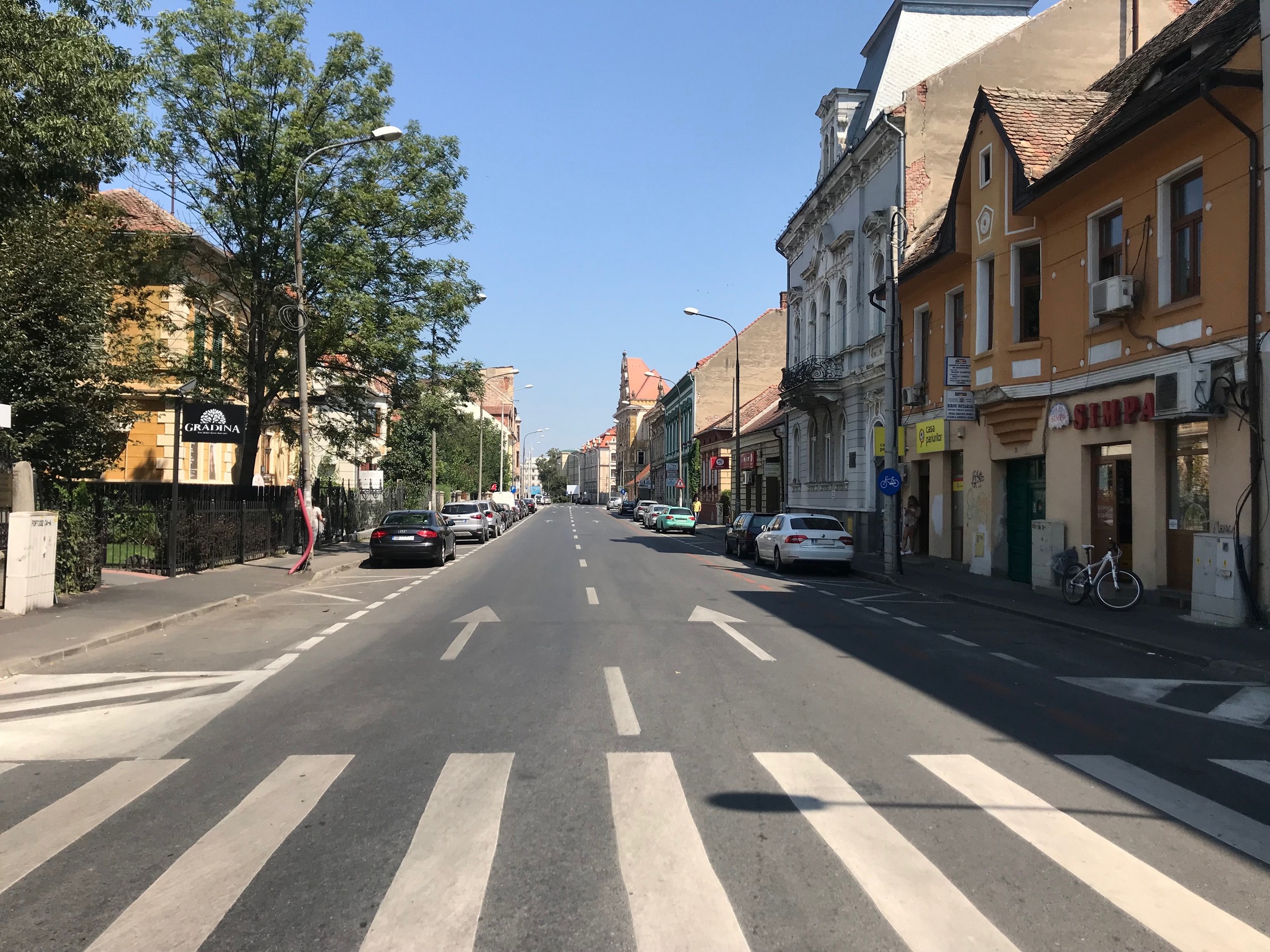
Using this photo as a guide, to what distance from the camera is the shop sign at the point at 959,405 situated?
65.9ft

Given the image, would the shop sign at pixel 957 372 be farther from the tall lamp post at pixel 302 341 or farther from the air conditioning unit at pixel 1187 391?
the tall lamp post at pixel 302 341

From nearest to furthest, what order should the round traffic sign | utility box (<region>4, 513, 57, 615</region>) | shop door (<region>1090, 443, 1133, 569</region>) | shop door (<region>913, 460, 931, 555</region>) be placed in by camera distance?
utility box (<region>4, 513, 57, 615</region>) → shop door (<region>1090, 443, 1133, 569</region>) → the round traffic sign → shop door (<region>913, 460, 931, 555</region>)

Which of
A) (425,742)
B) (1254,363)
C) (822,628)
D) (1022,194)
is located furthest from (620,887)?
(1022,194)

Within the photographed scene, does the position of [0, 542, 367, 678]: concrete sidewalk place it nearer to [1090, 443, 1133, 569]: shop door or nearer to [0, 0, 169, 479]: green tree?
[0, 0, 169, 479]: green tree

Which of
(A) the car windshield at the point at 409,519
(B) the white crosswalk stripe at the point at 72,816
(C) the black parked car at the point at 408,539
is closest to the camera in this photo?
(B) the white crosswalk stripe at the point at 72,816

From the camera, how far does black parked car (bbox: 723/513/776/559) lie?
27641 mm

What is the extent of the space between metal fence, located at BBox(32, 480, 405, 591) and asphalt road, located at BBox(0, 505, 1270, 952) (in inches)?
200

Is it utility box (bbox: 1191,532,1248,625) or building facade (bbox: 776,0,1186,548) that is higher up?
building facade (bbox: 776,0,1186,548)

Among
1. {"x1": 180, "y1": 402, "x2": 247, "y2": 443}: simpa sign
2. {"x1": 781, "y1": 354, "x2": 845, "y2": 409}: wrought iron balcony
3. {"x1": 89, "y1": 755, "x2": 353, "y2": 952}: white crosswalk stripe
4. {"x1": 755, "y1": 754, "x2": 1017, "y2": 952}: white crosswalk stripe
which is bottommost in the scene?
{"x1": 89, "y1": 755, "x2": 353, "y2": 952}: white crosswalk stripe

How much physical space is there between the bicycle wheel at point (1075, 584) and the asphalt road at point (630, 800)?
492 cm

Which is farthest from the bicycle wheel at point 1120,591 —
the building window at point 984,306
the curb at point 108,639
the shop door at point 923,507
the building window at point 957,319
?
the curb at point 108,639

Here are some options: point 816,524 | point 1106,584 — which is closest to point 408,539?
point 816,524

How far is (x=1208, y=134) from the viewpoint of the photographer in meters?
13.6

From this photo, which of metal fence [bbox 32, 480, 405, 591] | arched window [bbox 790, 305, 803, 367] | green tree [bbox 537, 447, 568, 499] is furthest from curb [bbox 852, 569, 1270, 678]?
green tree [bbox 537, 447, 568, 499]
